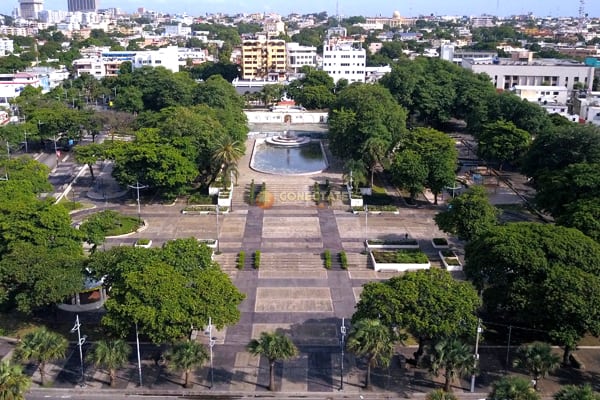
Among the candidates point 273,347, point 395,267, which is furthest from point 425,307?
point 395,267

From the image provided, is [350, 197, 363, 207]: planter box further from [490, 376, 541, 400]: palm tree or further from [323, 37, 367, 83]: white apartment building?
[323, 37, 367, 83]: white apartment building

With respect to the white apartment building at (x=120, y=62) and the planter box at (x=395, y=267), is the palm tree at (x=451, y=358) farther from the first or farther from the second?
the white apartment building at (x=120, y=62)

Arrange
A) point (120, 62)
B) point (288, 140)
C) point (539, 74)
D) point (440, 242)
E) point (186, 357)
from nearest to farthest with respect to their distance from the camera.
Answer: point (186, 357) < point (440, 242) < point (288, 140) < point (539, 74) < point (120, 62)

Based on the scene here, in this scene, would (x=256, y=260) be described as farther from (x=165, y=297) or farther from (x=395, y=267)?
(x=165, y=297)

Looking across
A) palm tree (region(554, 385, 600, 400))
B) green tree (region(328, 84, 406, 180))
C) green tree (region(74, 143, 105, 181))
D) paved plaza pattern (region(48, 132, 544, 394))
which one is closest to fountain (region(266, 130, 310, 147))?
green tree (region(328, 84, 406, 180))

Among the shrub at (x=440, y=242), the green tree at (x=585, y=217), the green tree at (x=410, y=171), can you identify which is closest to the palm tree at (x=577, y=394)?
the green tree at (x=585, y=217)

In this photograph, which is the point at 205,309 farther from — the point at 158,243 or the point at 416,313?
the point at 158,243

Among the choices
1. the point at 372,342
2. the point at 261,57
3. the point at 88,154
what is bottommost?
the point at 372,342
